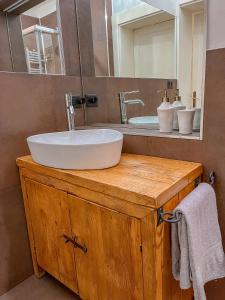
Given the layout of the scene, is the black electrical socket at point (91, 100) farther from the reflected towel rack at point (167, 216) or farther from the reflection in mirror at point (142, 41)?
the reflected towel rack at point (167, 216)

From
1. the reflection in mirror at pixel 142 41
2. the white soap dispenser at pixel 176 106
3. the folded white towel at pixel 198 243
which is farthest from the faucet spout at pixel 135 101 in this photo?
the folded white towel at pixel 198 243

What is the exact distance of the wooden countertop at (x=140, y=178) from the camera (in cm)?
75

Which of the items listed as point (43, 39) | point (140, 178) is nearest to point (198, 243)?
point (140, 178)

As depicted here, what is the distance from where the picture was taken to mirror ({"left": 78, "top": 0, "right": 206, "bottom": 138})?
40.5 inches

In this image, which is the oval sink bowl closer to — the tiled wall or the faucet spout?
the tiled wall

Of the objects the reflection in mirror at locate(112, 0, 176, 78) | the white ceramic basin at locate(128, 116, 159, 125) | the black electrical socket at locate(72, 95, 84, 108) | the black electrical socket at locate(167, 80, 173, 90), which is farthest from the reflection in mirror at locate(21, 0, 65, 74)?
the black electrical socket at locate(167, 80, 173, 90)

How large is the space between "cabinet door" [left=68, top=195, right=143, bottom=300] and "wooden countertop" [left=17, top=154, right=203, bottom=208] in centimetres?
10

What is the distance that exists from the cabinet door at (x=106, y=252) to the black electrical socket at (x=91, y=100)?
84cm

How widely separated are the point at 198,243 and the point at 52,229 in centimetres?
73

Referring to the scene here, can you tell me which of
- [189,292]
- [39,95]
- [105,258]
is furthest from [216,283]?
[39,95]

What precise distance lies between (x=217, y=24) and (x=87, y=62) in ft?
3.19

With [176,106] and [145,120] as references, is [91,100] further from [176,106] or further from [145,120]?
[176,106]

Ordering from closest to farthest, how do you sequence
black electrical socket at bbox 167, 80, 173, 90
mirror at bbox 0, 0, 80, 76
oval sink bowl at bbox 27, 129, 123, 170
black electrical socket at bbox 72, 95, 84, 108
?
1. oval sink bowl at bbox 27, 129, 123, 170
2. black electrical socket at bbox 167, 80, 173, 90
3. mirror at bbox 0, 0, 80, 76
4. black electrical socket at bbox 72, 95, 84, 108

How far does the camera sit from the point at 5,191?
1.30 metres
